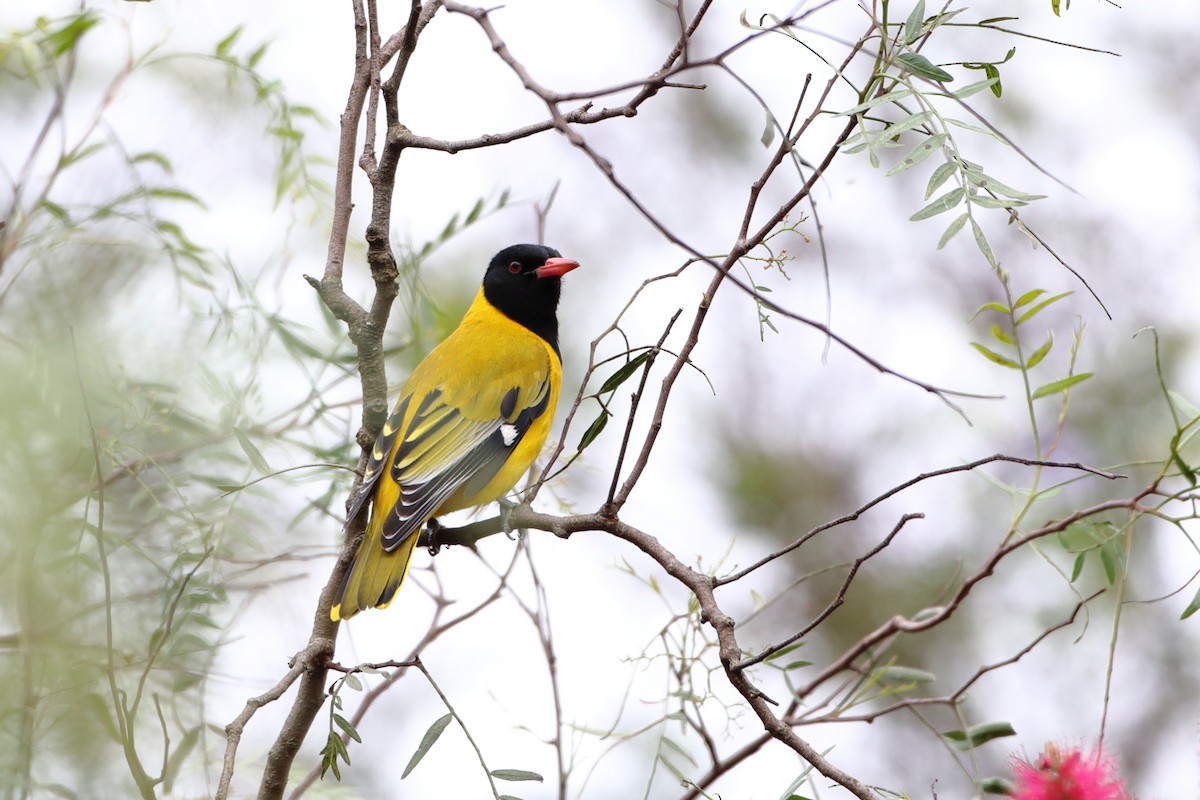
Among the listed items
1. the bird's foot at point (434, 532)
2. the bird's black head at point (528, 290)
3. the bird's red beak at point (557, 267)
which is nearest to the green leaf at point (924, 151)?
the bird's foot at point (434, 532)

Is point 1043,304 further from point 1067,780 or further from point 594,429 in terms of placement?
point 594,429

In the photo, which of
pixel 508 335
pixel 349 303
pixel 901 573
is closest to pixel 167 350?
pixel 349 303

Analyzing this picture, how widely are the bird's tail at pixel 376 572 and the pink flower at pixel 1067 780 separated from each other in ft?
6.40

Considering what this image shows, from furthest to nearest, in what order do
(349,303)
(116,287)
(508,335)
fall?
1. (508,335)
2. (349,303)
3. (116,287)

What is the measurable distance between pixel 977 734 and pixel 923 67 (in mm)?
936

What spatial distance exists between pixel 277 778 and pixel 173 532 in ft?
1.46

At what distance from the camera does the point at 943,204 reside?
1.67m

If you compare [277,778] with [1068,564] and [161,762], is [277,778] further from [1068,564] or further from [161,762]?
[1068,564]

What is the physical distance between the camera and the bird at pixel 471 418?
3287mm

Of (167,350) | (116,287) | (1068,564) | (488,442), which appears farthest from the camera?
(1068,564)

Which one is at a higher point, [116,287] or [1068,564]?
[1068,564]

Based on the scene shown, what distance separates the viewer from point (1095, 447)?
527 cm

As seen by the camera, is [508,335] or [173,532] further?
[508,335]

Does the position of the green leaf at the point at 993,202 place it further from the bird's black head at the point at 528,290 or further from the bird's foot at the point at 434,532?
the bird's black head at the point at 528,290
